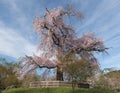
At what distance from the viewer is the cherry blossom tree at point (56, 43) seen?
46.6 metres

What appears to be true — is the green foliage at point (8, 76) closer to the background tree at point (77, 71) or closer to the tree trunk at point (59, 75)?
the tree trunk at point (59, 75)

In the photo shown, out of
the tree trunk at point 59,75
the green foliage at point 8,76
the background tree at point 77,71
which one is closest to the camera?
the background tree at point 77,71

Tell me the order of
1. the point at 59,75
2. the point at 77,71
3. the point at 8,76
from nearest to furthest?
the point at 77,71
the point at 59,75
the point at 8,76

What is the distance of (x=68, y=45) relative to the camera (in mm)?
47469

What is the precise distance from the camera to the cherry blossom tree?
4656 centimetres

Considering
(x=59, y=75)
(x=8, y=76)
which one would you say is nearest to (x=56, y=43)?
(x=59, y=75)

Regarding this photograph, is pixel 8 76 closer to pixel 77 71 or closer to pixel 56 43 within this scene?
pixel 56 43

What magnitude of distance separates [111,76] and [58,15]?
18.8 meters

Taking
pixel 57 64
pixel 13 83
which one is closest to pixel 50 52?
pixel 57 64

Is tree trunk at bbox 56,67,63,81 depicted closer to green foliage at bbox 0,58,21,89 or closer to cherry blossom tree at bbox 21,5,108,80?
cherry blossom tree at bbox 21,5,108,80

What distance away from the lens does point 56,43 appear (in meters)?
47.5

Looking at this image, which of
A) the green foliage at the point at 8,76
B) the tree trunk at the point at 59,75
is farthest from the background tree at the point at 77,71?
the green foliage at the point at 8,76

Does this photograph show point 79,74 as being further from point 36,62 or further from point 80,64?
point 36,62

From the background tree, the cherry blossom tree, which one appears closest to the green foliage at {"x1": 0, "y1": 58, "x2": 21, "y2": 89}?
the cherry blossom tree
